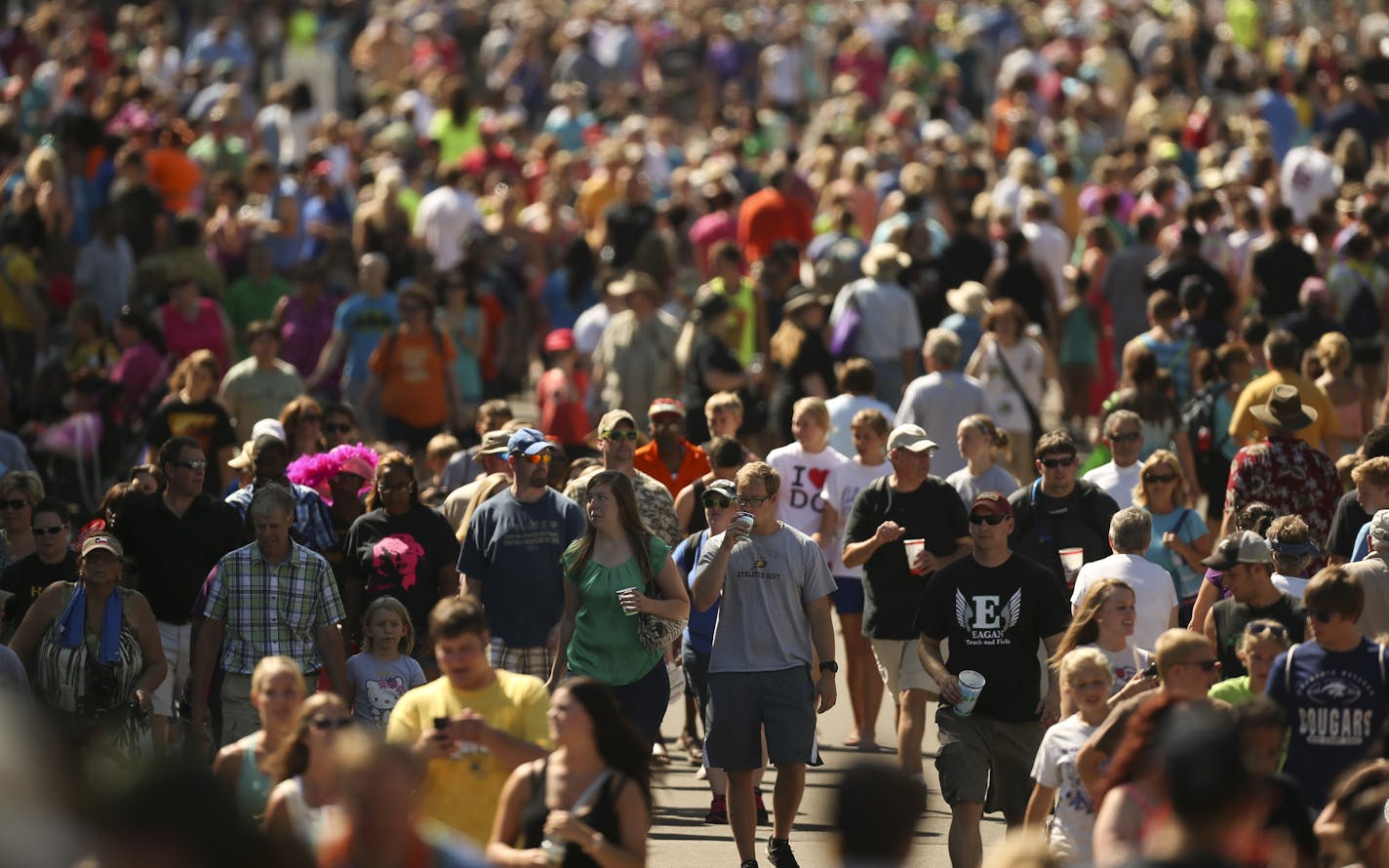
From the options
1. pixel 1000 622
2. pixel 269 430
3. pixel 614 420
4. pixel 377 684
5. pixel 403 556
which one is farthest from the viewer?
pixel 269 430

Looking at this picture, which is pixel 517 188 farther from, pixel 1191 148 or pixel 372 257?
pixel 1191 148

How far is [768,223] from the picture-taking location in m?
20.4

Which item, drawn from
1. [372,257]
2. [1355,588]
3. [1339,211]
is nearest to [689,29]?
[1339,211]

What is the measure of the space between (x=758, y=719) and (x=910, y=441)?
183 centimetres

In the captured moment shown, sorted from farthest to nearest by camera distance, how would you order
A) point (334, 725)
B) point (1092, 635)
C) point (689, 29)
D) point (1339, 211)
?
point (689, 29)
point (1339, 211)
point (1092, 635)
point (334, 725)

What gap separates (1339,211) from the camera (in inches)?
785

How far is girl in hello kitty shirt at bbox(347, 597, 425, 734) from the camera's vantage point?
33.5 ft

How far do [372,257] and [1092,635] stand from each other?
8.54 meters

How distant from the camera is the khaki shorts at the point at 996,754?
998cm

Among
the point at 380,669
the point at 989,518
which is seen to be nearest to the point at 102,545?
the point at 380,669

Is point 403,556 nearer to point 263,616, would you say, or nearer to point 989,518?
point 263,616

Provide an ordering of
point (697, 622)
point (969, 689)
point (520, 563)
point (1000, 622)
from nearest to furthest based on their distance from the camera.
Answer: point (969, 689) → point (1000, 622) → point (520, 563) → point (697, 622)

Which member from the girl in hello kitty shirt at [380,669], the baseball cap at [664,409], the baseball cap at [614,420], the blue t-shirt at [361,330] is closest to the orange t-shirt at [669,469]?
the baseball cap at [664,409]

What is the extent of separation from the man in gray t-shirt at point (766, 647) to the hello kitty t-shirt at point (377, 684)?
1.27 m
